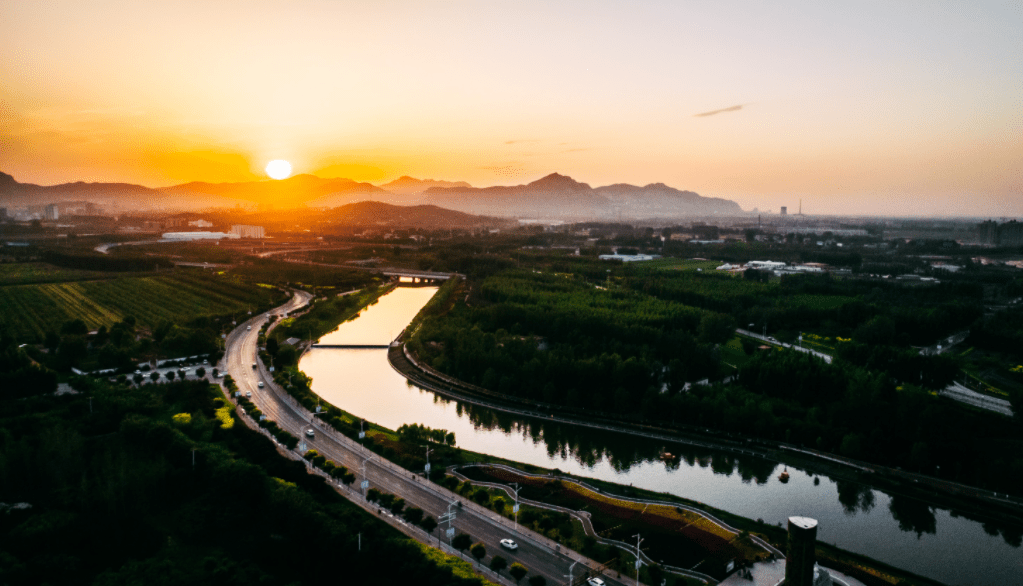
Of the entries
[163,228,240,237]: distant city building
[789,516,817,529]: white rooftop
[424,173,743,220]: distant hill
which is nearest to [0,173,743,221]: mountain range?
[424,173,743,220]: distant hill

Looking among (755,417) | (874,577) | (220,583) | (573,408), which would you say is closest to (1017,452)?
(755,417)

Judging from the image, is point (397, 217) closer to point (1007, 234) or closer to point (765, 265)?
point (765, 265)

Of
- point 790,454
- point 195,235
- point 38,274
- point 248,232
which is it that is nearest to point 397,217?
point 248,232

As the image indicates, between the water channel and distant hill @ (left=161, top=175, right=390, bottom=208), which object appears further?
distant hill @ (left=161, top=175, right=390, bottom=208)

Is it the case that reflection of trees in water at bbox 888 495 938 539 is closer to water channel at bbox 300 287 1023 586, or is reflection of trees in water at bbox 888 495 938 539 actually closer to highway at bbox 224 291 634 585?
water channel at bbox 300 287 1023 586

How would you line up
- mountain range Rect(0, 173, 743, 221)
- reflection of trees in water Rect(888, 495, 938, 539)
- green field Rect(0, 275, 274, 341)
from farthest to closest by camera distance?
1. mountain range Rect(0, 173, 743, 221)
2. green field Rect(0, 275, 274, 341)
3. reflection of trees in water Rect(888, 495, 938, 539)

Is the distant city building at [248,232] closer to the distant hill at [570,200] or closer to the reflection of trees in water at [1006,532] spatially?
the reflection of trees in water at [1006,532]
